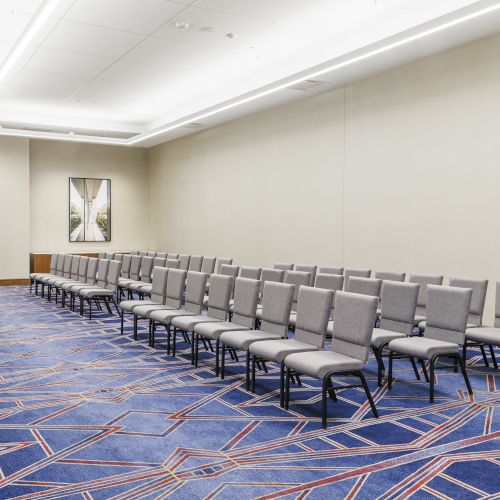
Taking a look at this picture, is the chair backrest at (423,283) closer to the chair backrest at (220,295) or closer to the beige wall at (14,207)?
the chair backrest at (220,295)

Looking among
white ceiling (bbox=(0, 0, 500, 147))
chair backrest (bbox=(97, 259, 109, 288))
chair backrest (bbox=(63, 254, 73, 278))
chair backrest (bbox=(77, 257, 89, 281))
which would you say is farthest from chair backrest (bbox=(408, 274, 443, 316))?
chair backrest (bbox=(63, 254, 73, 278))

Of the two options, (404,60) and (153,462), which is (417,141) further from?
(153,462)

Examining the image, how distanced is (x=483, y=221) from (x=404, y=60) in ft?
9.50

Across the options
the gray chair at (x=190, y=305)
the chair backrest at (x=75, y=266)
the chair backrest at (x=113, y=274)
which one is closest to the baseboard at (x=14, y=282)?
the chair backrest at (x=75, y=266)

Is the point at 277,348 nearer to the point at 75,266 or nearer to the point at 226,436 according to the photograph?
the point at 226,436

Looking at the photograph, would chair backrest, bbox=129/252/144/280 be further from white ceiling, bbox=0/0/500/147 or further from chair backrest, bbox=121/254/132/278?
white ceiling, bbox=0/0/500/147

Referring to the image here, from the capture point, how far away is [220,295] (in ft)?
21.7

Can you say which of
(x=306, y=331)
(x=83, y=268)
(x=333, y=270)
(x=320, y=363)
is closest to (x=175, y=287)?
(x=333, y=270)

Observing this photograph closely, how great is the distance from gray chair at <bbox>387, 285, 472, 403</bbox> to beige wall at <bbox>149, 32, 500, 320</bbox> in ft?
9.66

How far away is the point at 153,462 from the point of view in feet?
11.9

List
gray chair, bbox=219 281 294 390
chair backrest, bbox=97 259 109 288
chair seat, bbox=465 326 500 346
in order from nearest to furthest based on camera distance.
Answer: gray chair, bbox=219 281 294 390
chair seat, bbox=465 326 500 346
chair backrest, bbox=97 259 109 288

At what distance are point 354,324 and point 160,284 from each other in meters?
3.87

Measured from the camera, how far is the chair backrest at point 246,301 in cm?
601

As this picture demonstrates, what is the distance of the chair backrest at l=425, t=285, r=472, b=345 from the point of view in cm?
532
